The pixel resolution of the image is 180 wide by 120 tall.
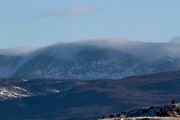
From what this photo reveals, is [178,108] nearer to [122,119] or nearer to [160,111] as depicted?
[160,111]

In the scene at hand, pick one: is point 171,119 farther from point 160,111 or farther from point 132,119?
point 160,111

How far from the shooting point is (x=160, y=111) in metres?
81.6

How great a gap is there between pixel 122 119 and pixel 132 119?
1045 mm

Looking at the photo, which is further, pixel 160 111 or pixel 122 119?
pixel 160 111

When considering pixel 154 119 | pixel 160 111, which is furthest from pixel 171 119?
pixel 160 111

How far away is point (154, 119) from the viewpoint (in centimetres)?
7138

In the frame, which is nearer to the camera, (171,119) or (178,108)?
(171,119)

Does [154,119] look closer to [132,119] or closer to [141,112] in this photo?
[132,119]

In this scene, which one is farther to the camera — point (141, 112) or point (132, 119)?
point (141, 112)

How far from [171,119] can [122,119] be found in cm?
394

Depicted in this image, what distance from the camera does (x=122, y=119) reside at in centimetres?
7281

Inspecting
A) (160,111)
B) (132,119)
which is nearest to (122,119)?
(132,119)

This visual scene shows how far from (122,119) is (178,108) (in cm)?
1250

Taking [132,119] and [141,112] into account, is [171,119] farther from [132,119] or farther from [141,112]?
[141,112]
